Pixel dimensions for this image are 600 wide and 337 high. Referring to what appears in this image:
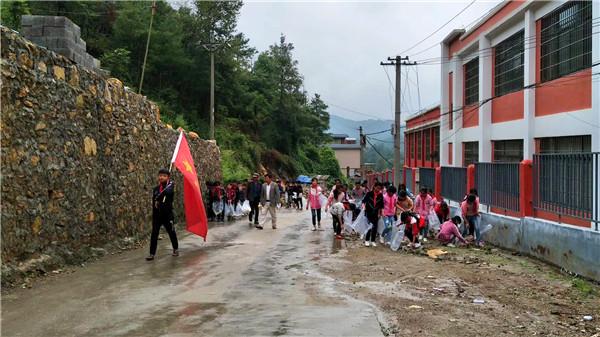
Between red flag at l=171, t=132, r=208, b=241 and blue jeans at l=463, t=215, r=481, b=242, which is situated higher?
red flag at l=171, t=132, r=208, b=241

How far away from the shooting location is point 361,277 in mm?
8641

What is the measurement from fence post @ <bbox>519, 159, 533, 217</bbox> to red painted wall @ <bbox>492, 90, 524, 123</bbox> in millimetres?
7536

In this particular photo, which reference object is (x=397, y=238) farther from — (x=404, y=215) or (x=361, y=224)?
(x=361, y=224)

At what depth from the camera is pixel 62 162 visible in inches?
346

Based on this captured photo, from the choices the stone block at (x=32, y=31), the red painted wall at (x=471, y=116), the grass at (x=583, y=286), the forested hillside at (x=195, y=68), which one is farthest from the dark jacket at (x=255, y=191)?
the forested hillside at (x=195, y=68)

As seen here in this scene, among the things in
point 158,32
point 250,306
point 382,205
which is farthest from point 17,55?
point 158,32

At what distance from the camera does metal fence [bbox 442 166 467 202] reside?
57.0 feet

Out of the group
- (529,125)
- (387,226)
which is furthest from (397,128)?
(387,226)

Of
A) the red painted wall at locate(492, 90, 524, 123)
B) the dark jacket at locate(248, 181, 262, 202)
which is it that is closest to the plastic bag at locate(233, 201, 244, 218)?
the dark jacket at locate(248, 181, 262, 202)

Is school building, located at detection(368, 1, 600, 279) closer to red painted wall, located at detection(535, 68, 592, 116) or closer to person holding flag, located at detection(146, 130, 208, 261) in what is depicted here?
red painted wall, located at detection(535, 68, 592, 116)

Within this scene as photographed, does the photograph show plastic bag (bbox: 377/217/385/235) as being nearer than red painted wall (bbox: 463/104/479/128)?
Yes

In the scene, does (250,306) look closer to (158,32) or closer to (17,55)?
(17,55)

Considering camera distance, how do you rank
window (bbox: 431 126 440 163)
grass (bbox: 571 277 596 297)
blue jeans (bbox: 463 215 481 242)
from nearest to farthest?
grass (bbox: 571 277 596 297)
blue jeans (bbox: 463 215 481 242)
window (bbox: 431 126 440 163)

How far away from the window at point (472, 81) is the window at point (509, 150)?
3516mm
